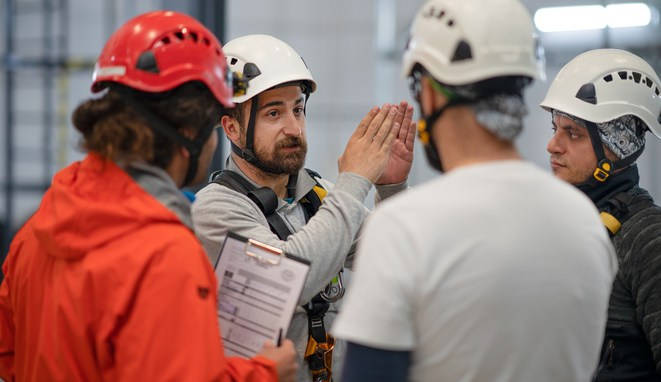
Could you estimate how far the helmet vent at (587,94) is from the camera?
267 cm

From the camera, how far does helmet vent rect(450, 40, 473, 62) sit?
1.48m

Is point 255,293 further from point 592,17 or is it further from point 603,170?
point 592,17

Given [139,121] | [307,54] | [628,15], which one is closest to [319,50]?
[307,54]

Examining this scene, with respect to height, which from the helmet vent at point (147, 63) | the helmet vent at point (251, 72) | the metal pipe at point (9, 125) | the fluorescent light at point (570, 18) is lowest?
the metal pipe at point (9, 125)

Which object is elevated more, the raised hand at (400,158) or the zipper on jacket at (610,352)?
the raised hand at (400,158)

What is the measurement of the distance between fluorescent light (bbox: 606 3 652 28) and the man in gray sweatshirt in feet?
11.3

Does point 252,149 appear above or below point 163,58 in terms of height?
below

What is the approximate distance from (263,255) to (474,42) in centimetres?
87

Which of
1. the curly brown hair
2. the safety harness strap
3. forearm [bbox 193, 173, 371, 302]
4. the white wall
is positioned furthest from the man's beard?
the white wall

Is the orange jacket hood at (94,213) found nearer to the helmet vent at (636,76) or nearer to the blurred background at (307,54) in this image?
the helmet vent at (636,76)

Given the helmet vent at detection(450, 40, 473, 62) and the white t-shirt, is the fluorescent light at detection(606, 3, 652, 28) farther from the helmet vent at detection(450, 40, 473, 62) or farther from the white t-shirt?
the white t-shirt

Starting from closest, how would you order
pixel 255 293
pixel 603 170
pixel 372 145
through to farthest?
pixel 255 293 → pixel 372 145 → pixel 603 170

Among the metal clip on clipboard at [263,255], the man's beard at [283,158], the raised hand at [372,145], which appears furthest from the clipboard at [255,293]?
the man's beard at [283,158]

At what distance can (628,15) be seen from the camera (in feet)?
17.7
